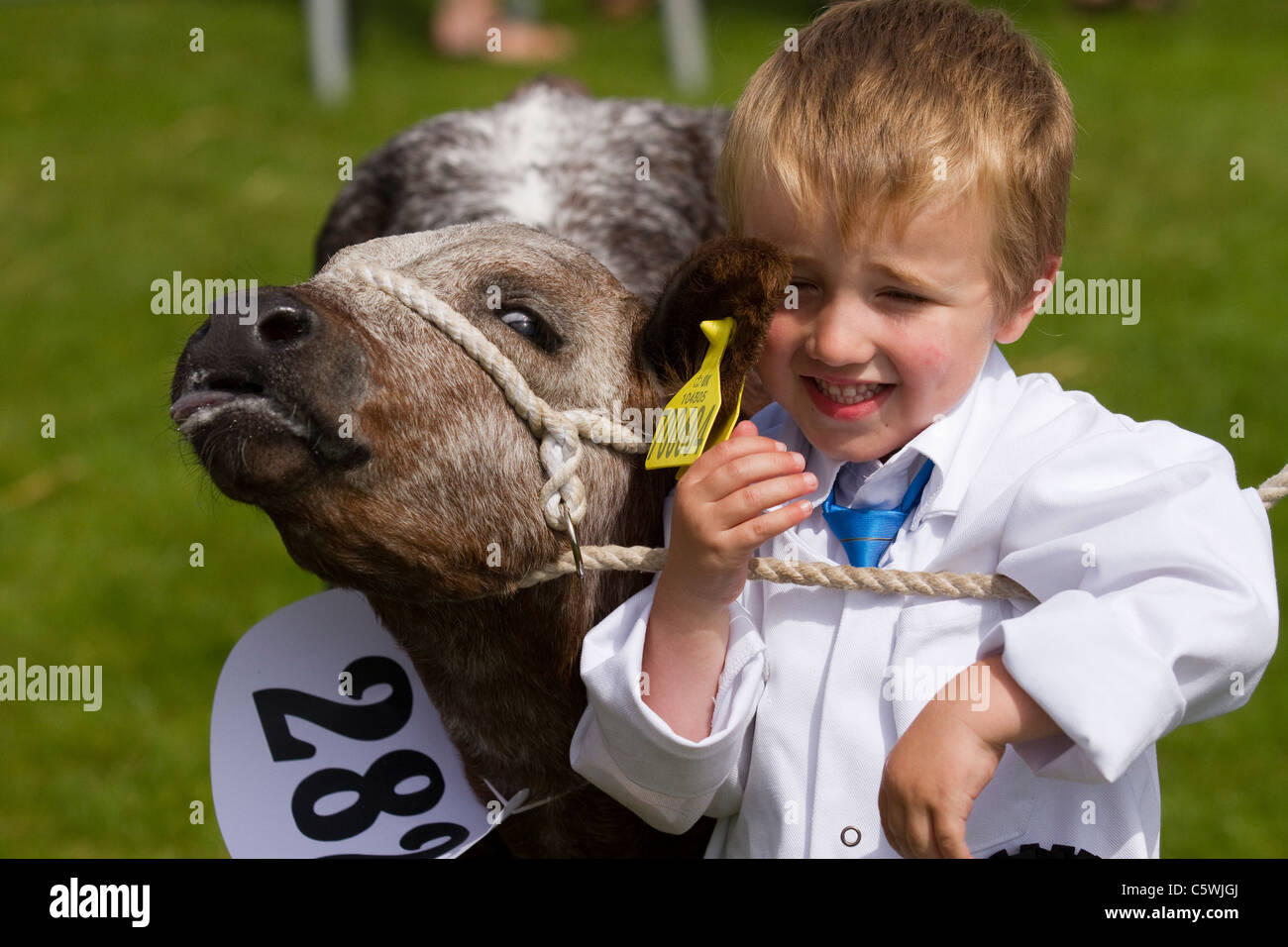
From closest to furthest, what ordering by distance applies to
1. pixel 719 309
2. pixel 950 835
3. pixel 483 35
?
1. pixel 950 835
2. pixel 719 309
3. pixel 483 35

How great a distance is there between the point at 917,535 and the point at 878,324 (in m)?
0.33

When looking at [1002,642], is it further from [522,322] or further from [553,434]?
[522,322]

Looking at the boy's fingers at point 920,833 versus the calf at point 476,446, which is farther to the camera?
the calf at point 476,446

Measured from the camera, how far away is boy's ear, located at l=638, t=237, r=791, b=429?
225 cm

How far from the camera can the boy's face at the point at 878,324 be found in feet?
7.39

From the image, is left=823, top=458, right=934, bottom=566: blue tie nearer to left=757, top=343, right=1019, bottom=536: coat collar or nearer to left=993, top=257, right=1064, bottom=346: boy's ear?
left=757, top=343, right=1019, bottom=536: coat collar

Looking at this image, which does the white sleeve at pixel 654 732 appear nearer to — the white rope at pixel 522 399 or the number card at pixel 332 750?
the white rope at pixel 522 399

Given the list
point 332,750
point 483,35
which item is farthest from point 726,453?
point 483,35

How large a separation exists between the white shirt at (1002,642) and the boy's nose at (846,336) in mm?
177

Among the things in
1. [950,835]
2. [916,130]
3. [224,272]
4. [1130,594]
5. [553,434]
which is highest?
[224,272]

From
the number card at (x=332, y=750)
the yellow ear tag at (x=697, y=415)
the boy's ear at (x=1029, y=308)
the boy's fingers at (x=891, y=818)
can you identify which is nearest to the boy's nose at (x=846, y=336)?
the yellow ear tag at (x=697, y=415)

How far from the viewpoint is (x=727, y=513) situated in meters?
2.13

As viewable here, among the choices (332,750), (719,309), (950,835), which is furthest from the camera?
(332,750)
